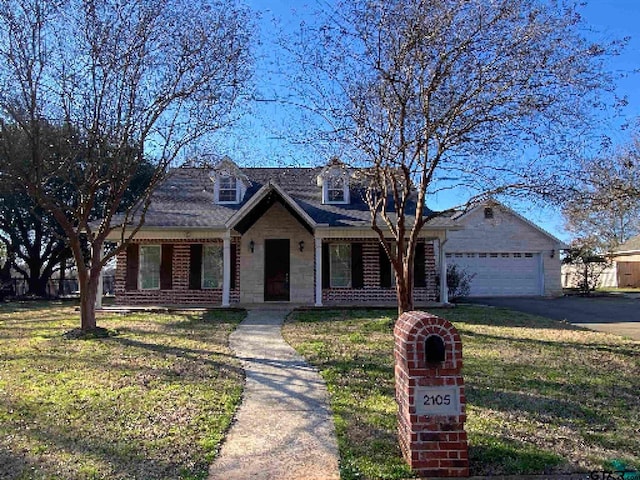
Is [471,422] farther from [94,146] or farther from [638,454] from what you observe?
[94,146]

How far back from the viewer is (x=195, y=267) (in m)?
15.8

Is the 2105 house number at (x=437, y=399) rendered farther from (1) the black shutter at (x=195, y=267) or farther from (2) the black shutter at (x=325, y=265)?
(1) the black shutter at (x=195, y=267)

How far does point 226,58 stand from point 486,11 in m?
5.18

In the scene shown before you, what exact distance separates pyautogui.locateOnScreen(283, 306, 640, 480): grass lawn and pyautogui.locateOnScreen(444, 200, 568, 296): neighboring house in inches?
457

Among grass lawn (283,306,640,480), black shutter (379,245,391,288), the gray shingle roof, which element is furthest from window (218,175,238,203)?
grass lawn (283,306,640,480)

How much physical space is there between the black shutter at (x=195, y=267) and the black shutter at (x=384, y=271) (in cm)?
575

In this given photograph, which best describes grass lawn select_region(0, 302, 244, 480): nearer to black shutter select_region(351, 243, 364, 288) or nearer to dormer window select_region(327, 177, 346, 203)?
black shutter select_region(351, 243, 364, 288)

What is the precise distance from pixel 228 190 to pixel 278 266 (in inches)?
124

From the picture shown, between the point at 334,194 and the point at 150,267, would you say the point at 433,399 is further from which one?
the point at 150,267

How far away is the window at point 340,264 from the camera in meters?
15.8

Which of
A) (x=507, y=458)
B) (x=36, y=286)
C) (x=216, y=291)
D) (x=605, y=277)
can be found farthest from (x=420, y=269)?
(x=605, y=277)

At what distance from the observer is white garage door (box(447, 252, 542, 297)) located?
2238cm

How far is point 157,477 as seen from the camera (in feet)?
12.0

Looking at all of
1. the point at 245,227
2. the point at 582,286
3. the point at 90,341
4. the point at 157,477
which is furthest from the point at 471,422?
the point at 582,286
